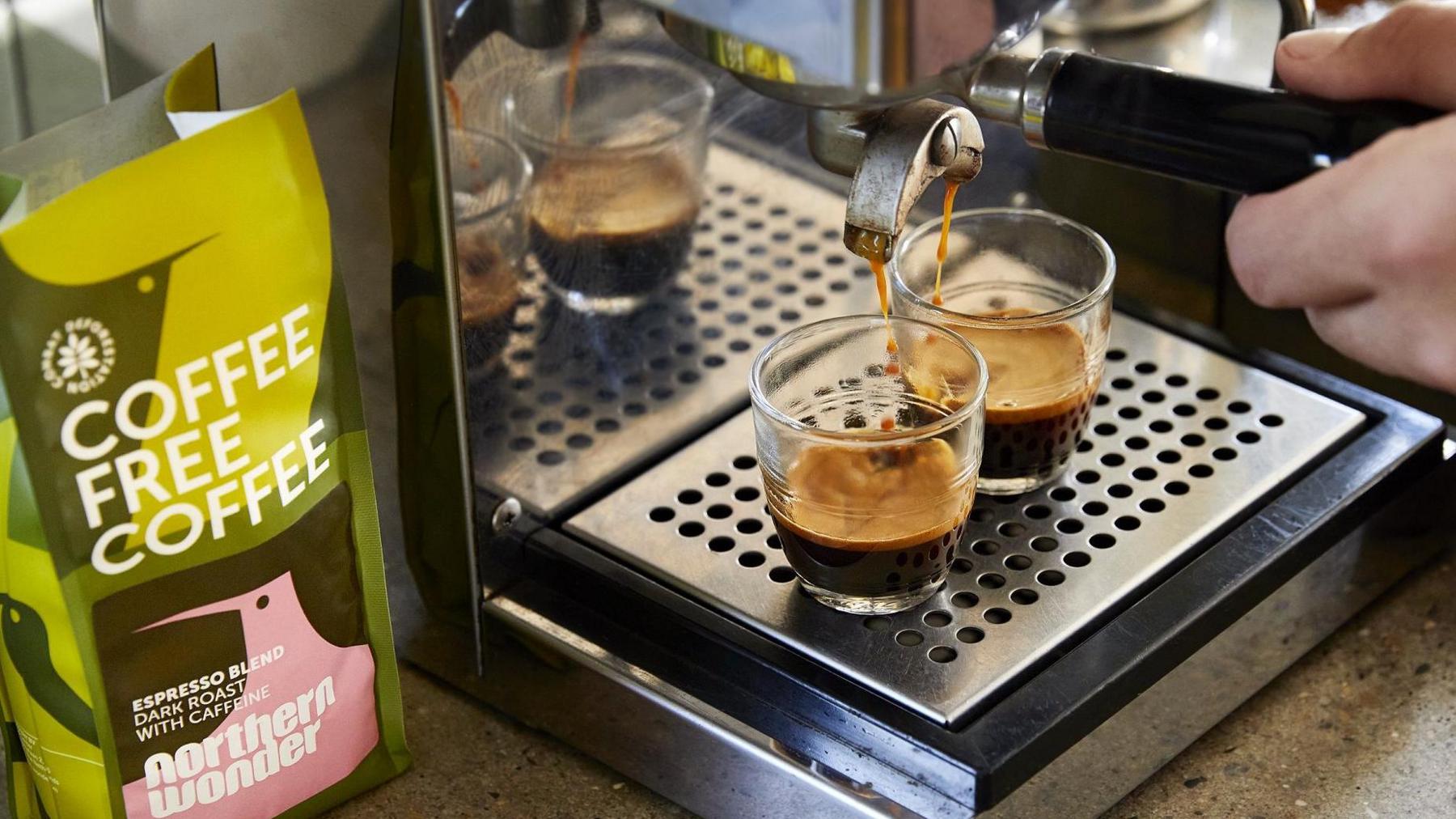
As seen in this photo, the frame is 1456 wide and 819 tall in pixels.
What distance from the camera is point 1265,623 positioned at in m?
0.61

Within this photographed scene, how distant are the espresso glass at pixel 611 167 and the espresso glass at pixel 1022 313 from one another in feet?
0.33

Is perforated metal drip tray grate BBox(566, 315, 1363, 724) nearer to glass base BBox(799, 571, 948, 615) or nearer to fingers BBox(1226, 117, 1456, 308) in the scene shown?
glass base BBox(799, 571, 948, 615)

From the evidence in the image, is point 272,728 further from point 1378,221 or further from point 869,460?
point 1378,221

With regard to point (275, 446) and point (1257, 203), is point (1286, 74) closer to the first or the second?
point (1257, 203)

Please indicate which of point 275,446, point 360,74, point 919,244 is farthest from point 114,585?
point 919,244

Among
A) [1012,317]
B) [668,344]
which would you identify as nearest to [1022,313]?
[1012,317]

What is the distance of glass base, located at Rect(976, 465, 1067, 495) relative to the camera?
2.12 ft

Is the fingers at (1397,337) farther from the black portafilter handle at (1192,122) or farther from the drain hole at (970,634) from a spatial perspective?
the drain hole at (970,634)

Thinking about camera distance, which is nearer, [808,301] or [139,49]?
[139,49]

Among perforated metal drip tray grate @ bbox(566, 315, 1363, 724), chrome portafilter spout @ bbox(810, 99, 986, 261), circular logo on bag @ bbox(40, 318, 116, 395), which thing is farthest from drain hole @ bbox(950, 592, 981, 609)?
circular logo on bag @ bbox(40, 318, 116, 395)

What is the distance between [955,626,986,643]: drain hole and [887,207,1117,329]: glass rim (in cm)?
11

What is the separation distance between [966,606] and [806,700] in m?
0.07

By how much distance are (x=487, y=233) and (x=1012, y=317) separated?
0.19 meters

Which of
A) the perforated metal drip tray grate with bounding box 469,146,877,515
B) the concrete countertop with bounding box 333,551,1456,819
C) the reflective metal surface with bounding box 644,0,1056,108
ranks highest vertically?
the reflective metal surface with bounding box 644,0,1056,108
